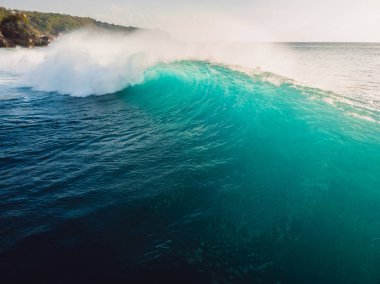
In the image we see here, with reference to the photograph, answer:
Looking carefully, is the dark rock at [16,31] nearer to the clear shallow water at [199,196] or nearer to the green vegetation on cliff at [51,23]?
the green vegetation on cliff at [51,23]

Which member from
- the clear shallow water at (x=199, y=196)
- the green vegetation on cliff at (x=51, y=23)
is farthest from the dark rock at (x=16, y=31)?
the clear shallow water at (x=199, y=196)

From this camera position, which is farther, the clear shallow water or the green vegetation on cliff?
the green vegetation on cliff

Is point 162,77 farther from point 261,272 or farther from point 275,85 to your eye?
point 261,272

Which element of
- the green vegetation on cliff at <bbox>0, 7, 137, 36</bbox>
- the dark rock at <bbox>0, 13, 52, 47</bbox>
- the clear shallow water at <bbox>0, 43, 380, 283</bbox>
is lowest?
the clear shallow water at <bbox>0, 43, 380, 283</bbox>

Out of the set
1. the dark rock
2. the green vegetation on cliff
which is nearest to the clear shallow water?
the dark rock

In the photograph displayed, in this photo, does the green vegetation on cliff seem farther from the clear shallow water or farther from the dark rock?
the clear shallow water

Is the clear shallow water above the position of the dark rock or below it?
below

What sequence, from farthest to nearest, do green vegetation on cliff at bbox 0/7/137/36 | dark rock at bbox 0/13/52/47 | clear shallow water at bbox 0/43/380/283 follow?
green vegetation on cliff at bbox 0/7/137/36
dark rock at bbox 0/13/52/47
clear shallow water at bbox 0/43/380/283

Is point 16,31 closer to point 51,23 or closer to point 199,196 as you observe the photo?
point 199,196

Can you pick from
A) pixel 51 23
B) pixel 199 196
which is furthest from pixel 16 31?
pixel 51 23
